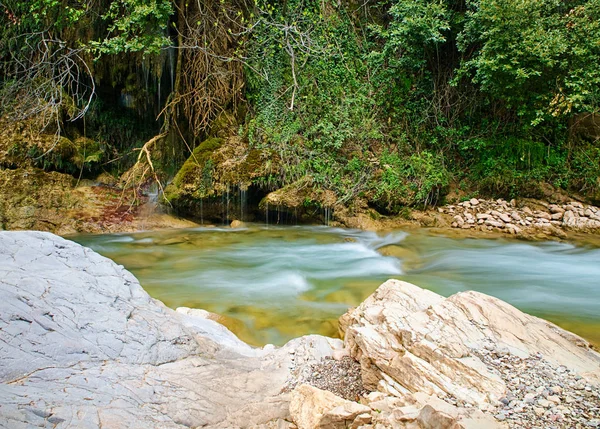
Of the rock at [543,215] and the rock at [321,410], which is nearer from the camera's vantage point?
the rock at [321,410]

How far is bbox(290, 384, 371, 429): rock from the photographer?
2053 millimetres

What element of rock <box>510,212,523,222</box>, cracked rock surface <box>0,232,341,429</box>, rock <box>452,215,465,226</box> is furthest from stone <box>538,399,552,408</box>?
rock <box>510,212,523,222</box>

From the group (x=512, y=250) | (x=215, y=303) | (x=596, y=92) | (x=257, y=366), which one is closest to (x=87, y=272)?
(x=257, y=366)

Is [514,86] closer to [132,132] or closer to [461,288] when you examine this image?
[461,288]

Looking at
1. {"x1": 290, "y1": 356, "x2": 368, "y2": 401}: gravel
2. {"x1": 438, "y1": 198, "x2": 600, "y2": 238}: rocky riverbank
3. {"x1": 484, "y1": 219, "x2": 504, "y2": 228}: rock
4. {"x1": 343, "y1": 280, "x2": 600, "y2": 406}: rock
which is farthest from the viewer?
{"x1": 484, "y1": 219, "x2": 504, "y2": 228}: rock

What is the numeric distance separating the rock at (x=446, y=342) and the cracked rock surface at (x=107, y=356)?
505mm

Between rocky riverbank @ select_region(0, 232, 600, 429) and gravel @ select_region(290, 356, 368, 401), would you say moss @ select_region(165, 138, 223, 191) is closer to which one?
rocky riverbank @ select_region(0, 232, 600, 429)

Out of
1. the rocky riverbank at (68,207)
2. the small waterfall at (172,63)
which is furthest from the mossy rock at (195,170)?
the small waterfall at (172,63)

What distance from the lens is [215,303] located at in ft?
15.5

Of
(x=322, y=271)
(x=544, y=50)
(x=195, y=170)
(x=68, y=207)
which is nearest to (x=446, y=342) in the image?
(x=322, y=271)

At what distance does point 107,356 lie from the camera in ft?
7.66

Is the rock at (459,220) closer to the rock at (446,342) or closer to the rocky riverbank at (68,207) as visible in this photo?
the rock at (446,342)

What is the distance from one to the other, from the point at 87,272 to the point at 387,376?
2.23 meters

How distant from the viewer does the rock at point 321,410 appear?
2053 millimetres
